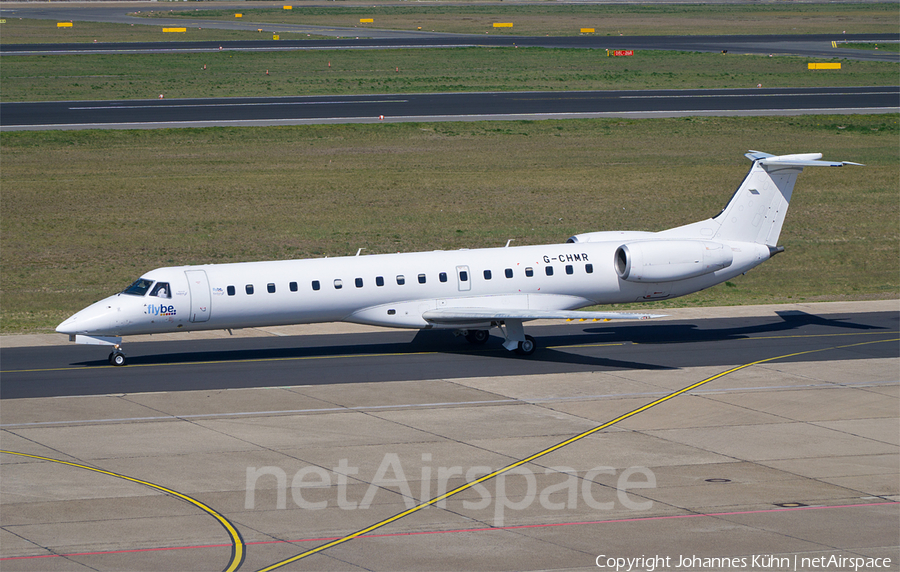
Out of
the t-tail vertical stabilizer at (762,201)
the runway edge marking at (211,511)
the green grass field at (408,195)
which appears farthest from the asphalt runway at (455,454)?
the green grass field at (408,195)

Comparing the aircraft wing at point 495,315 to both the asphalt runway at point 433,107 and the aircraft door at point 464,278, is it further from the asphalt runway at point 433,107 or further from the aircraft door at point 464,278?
the asphalt runway at point 433,107

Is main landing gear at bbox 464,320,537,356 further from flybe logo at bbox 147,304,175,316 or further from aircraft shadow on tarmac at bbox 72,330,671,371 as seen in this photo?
flybe logo at bbox 147,304,175,316

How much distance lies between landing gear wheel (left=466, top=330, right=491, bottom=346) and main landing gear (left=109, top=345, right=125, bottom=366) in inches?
409

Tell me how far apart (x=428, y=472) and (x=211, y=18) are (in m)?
135

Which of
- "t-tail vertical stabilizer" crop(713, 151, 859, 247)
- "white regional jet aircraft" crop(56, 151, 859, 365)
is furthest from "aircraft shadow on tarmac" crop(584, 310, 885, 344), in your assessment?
"t-tail vertical stabilizer" crop(713, 151, 859, 247)

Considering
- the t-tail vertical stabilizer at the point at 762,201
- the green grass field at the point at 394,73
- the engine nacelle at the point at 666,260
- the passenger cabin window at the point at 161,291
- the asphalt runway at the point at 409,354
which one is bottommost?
the asphalt runway at the point at 409,354

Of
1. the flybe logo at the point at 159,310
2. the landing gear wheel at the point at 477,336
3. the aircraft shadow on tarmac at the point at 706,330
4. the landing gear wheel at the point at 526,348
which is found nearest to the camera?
the flybe logo at the point at 159,310

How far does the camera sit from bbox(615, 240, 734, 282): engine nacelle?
32.1 metres

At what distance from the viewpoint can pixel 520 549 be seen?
18781mm

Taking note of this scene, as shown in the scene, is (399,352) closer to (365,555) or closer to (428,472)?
(428,472)

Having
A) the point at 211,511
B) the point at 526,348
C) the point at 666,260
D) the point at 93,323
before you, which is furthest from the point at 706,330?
the point at 211,511

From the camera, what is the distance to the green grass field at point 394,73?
270ft

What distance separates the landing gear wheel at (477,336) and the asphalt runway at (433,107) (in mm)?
38670

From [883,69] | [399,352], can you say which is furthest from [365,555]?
[883,69]
